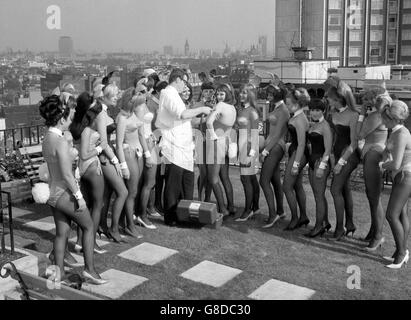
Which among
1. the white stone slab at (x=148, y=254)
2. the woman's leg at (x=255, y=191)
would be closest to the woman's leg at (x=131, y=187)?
the white stone slab at (x=148, y=254)

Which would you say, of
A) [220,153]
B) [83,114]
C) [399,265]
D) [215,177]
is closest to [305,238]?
[399,265]

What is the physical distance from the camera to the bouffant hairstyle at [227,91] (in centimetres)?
723

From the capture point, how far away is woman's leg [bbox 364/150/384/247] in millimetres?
6180

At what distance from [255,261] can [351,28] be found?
83151 millimetres

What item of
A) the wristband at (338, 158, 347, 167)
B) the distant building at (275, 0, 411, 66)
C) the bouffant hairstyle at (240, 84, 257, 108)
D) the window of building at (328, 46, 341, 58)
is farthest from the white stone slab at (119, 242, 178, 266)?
the window of building at (328, 46, 341, 58)

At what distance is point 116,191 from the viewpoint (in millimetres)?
6336

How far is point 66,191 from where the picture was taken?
493cm

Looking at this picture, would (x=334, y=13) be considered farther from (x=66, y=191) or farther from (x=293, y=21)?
(x=66, y=191)

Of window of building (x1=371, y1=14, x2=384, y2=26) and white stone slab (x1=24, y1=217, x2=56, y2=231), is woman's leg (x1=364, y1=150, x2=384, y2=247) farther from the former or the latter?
window of building (x1=371, y1=14, x2=384, y2=26)

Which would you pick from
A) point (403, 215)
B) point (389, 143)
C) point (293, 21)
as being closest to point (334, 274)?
point (403, 215)

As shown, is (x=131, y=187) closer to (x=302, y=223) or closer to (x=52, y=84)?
(x=302, y=223)

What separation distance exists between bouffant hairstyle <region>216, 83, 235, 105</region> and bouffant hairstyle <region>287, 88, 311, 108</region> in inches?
34.4

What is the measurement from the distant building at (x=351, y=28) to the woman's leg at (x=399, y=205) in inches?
3052

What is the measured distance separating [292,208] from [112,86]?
284 cm
